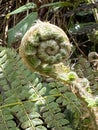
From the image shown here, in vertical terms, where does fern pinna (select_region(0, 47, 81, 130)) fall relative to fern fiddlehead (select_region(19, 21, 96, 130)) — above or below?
below

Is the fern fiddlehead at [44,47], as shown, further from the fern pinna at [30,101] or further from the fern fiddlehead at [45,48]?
the fern pinna at [30,101]

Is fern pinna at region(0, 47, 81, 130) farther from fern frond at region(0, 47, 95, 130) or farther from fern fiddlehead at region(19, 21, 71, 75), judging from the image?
fern fiddlehead at region(19, 21, 71, 75)

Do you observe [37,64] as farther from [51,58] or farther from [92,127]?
[92,127]

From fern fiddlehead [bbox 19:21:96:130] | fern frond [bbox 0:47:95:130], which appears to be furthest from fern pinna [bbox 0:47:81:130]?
fern fiddlehead [bbox 19:21:96:130]

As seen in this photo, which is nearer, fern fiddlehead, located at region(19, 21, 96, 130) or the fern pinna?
fern fiddlehead, located at region(19, 21, 96, 130)

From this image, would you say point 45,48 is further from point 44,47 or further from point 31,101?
point 31,101

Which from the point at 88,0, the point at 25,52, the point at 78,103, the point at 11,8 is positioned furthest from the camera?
the point at 11,8

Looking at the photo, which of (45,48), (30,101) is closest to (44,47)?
(45,48)

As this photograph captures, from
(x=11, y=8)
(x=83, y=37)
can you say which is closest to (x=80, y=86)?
(x=83, y=37)
